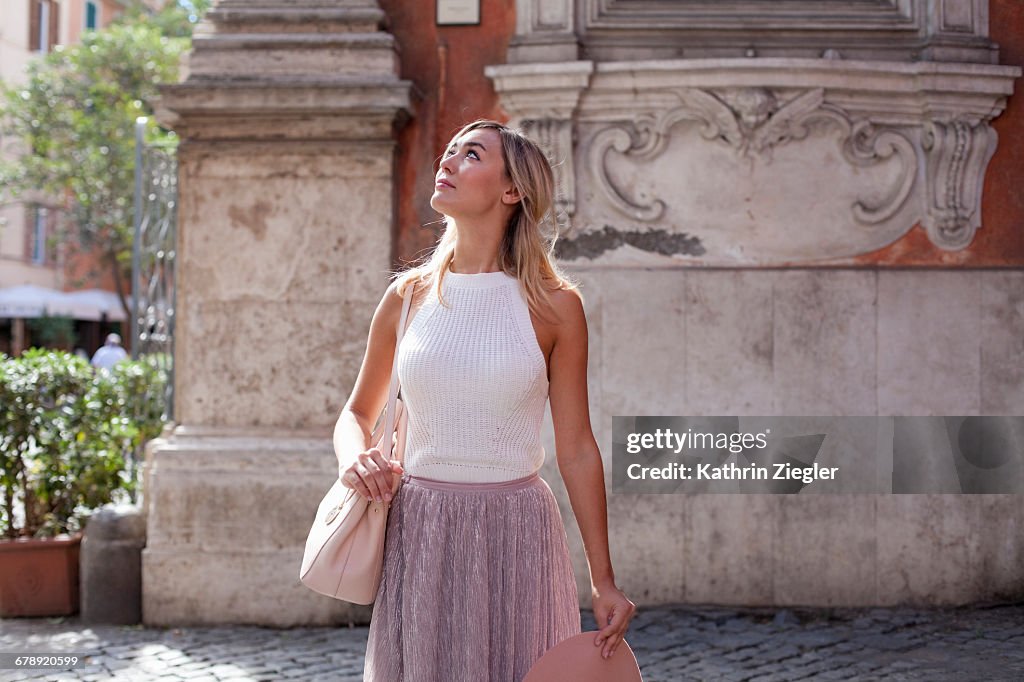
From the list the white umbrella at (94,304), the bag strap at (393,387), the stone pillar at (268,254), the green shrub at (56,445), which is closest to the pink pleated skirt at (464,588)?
the bag strap at (393,387)

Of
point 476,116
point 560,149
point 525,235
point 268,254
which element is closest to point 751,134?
point 560,149

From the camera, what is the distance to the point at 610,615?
8.20 feet

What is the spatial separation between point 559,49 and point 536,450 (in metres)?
3.58

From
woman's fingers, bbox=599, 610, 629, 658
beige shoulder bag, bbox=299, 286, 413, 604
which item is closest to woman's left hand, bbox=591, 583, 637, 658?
woman's fingers, bbox=599, 610, 629, 658

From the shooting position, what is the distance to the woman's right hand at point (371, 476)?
2.44 m

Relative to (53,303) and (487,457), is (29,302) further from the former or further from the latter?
(487,457)

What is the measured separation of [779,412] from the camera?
5.82m

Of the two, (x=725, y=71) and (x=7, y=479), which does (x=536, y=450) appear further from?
(x=7, y=479)

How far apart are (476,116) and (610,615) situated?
3.92m

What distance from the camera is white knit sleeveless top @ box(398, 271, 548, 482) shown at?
260cm

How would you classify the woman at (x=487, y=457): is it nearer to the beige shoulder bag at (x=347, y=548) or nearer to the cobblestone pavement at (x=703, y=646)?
the beige shoulder bag at (x=347, y=548)

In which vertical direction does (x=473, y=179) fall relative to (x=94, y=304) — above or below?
below

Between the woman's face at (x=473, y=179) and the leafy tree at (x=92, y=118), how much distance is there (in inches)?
854

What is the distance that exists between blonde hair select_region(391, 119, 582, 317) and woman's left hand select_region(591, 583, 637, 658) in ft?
2.08
